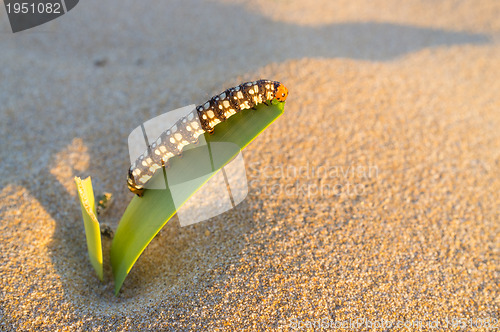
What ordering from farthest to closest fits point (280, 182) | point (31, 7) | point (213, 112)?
point (31, 7) → point (280, 182) → point (213, 112)

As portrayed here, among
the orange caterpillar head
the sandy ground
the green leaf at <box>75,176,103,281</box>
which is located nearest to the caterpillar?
the orange caterpillar head

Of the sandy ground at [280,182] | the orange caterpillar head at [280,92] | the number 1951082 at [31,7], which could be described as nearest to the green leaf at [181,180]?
the orange caterpillar head at [280,92]

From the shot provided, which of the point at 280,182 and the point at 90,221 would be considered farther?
the point at 280,182

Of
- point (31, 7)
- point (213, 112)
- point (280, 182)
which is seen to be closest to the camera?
point (213, 112)

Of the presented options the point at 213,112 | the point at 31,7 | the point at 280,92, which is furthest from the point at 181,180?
the point at 31,7

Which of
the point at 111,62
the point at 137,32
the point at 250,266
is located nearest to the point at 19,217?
the point at 250,266

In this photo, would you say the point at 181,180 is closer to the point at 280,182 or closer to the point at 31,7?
the point at 280,182

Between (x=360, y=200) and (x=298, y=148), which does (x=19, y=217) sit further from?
(x=360, y=200)
